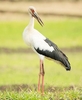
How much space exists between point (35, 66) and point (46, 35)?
6.74m

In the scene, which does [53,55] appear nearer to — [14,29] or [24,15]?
[14,29]

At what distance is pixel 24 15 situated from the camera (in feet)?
89.5

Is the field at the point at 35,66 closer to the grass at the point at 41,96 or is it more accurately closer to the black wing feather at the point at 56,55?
the grass at the point at 41,96

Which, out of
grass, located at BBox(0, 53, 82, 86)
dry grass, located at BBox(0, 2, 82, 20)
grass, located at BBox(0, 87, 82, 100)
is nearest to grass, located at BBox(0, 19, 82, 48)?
dry grass, located at BBox(0, 2, 82, 20)

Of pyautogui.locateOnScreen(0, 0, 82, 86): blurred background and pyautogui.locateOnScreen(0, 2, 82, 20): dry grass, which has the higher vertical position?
pyautogui.locateOnScreen(0, 2, 82, 20): dry grass

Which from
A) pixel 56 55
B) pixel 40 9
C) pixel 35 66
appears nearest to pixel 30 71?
pixel 35 66

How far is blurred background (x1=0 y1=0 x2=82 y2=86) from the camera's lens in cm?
1334

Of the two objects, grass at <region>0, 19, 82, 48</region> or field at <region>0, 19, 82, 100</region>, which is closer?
field at <region>0, 19, 82, 100</region>

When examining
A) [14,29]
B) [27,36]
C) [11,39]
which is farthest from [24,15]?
[27,36]

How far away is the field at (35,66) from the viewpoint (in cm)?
771

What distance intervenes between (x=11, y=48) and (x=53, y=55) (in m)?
10.9

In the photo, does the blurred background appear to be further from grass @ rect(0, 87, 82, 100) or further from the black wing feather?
grass @ rect(0, 87, 82, 100)

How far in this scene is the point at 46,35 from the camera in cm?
2197

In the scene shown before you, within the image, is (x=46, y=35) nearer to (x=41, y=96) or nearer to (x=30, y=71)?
(x=30, y=71)
